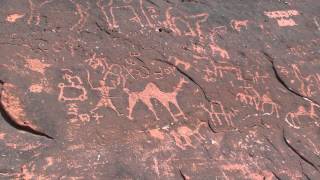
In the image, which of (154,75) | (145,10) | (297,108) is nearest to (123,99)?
(154,75)

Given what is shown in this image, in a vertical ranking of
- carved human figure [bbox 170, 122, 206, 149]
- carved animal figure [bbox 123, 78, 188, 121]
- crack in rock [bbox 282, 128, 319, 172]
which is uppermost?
carved animal figure [bbox 123, 78, 188, 121]

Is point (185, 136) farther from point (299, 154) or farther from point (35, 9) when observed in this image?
point (35, 9)

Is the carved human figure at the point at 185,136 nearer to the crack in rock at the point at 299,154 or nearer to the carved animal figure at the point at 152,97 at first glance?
the carved animal figure at the point at 152,97

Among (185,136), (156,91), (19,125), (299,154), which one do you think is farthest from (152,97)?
(299,154)

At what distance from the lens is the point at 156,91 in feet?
12.9

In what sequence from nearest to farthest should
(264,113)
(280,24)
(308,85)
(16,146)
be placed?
1. (16,146)
2. (264,113)
3. (308,85)
4. (280,24)

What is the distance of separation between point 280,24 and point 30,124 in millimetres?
2466

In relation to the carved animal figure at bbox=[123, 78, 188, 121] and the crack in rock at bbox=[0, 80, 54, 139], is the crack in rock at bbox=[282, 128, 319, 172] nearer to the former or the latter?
the carved animal figure at bbox=[123, 78, 188, 121]

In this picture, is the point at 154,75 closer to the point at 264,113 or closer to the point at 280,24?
the point at 264,113

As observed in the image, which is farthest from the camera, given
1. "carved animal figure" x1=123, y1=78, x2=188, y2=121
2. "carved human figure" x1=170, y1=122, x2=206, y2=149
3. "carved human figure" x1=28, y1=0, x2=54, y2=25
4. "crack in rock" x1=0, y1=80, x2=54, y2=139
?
"carved human figure" x1=28, y1=0, x2=54, y2=25

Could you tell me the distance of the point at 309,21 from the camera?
4855mm

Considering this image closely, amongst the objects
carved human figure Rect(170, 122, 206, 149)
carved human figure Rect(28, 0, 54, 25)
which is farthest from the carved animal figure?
carved human figure Rect(28, 0, 54, 25)

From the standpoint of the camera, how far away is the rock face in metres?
3.46

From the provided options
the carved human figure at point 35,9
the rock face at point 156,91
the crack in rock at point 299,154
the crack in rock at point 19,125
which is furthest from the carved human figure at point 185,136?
the carved human figure at point 35,9
